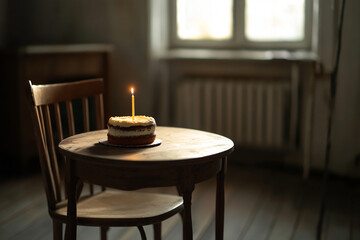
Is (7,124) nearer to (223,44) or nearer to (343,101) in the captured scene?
(223,44)

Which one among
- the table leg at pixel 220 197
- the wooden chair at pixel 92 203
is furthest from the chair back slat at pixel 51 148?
the table leg at pixel 220 197

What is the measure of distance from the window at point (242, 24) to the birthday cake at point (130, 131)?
99.8 inches

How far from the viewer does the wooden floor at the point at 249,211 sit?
2.62 metres

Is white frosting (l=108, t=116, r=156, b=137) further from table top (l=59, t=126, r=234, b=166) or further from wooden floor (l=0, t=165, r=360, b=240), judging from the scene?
wooden floor (l=0, t=165, r=360, b=240)

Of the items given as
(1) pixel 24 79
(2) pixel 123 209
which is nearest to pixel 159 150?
(2) pixel 123 209

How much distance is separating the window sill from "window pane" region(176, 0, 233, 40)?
0.13 metres

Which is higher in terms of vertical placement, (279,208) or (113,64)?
(113,64)

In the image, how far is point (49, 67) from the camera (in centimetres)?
367

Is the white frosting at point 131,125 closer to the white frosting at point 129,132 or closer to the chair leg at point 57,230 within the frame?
the white frosting at point 129,132

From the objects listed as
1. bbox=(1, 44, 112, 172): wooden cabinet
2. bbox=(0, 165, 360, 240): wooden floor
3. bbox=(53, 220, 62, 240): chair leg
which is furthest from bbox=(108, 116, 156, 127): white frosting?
bbox=(1, 44, 112, 172): wooden cabinet

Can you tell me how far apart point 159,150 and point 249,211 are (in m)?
1.47

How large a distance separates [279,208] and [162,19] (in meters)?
1.95

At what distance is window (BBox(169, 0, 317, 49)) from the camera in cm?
394

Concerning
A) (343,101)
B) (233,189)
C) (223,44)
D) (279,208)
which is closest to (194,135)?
(279,208)
